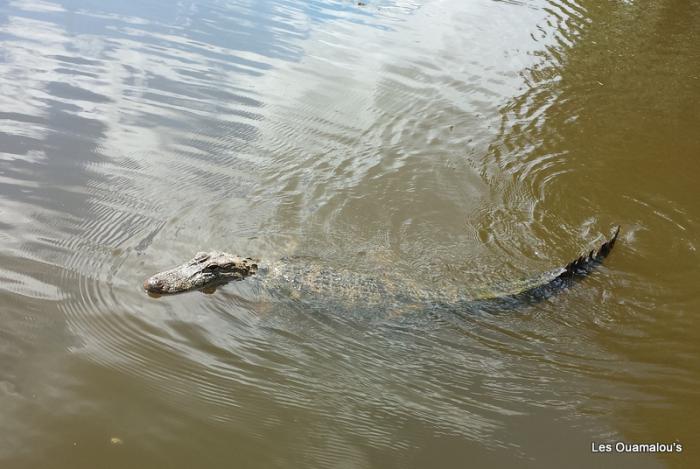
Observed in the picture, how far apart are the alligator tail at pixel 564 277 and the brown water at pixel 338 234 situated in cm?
14

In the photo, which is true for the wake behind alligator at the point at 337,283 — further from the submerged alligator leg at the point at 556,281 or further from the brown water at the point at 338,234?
the brown water at the point at 338,234

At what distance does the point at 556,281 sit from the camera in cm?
496

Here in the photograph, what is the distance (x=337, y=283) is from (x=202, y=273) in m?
1.26

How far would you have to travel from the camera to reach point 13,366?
150 inches

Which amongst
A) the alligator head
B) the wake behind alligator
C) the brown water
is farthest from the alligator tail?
the alligator head

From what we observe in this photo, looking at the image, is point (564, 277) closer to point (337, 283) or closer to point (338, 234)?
point (337, 283)

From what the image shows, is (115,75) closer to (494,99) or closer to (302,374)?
(494,99)

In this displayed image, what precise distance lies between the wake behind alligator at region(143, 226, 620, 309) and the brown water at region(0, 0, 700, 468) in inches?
5.9

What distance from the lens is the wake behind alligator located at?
4742mm

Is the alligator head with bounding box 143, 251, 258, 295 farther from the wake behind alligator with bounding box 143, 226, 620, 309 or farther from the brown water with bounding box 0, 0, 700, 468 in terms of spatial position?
the brown water with bounding box 0, 0, 700, 468

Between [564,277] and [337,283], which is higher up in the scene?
[564,277]

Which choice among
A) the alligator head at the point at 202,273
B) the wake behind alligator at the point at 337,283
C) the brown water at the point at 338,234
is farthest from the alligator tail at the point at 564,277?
the alligator head at the point at 202,273

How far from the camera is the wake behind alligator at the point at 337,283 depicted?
474 centimetres

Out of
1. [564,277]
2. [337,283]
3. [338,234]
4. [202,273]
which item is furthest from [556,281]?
[202,273]
